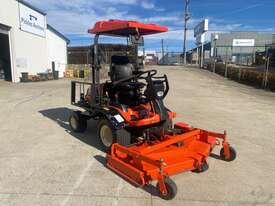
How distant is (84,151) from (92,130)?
1.37 meters

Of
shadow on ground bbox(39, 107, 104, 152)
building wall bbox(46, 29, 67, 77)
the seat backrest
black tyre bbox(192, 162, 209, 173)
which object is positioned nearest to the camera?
black tyre bbox(192, 162, 209, 173)

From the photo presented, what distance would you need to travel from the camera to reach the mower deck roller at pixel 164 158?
3.63m

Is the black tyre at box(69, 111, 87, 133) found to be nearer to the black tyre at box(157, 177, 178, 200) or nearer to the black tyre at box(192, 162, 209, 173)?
the black tyre at box(192, 162, 209, 173)

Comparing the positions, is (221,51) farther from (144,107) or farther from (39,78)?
(144,107)

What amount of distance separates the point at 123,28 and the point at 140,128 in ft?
5.90

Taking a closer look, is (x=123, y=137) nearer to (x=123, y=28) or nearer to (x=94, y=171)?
(x=94, y=171)

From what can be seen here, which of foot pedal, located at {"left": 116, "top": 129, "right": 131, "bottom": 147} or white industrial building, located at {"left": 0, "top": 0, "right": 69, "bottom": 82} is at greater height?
white industrial building, located at {"left": 0, "top": 0, "right": 69, "bottom": 82}

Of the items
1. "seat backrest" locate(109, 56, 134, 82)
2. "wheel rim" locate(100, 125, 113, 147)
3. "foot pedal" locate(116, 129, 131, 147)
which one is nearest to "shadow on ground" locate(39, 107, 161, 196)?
"wheel rim" locate(100, 125, 113, 147)

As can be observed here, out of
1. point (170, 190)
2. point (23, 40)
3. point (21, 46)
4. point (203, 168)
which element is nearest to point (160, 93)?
point (203, 168)

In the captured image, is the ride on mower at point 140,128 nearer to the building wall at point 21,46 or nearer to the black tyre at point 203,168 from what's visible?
the black tyre at point 203,168

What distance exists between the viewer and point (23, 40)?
1989cm

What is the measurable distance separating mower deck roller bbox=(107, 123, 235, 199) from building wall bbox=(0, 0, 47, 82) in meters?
16.2

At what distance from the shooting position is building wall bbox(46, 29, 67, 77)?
949 inches

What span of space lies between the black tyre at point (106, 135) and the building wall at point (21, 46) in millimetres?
15112
